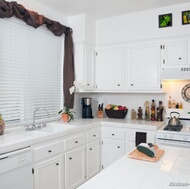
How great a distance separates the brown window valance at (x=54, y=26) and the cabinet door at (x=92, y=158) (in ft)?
2.49

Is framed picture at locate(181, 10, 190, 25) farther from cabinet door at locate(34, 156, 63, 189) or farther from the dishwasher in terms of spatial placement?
the dishwasher

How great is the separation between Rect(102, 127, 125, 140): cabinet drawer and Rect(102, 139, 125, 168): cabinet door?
3.1 inches

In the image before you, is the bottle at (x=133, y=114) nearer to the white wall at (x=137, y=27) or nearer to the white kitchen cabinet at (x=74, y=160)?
the white kitchen cabinet at (x=74, y=160)

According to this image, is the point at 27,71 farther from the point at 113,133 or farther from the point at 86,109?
the point at 113,133

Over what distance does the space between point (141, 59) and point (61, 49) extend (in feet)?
4.48

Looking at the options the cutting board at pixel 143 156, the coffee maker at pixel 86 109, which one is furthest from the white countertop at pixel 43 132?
the cutting board at pixel 143 156

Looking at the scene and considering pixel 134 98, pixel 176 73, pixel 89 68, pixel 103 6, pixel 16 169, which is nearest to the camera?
pixel 16 169

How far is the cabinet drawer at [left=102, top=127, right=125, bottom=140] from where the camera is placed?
3219mm

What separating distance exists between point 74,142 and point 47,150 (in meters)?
0.52

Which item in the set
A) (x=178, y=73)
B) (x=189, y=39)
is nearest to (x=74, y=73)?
(x=178, y=73)

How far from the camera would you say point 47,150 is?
2307 mm

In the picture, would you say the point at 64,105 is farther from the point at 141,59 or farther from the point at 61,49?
the point at 141,59

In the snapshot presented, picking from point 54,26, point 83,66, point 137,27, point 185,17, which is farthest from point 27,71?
point 185,17

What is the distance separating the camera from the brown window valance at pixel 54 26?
246 centimetres
